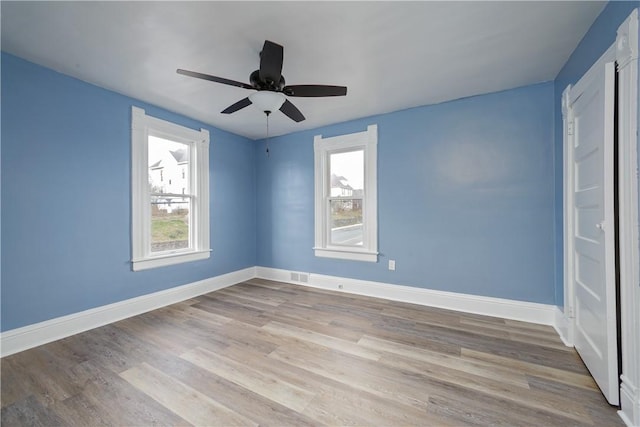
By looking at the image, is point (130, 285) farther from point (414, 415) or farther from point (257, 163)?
point (414, 415)

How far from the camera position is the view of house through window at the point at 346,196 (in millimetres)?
3826

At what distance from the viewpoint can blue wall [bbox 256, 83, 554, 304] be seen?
2.72 meters

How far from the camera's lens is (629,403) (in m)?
1.40

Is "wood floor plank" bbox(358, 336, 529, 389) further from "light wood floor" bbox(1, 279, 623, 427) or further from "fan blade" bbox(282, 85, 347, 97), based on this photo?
"fan blade" bbox(282, 85, 347, 97)

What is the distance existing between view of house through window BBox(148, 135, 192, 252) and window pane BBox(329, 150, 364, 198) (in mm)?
2188

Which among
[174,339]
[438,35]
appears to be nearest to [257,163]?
[174,339]

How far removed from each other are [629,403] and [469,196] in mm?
2058

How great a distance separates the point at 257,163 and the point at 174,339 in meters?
3.16

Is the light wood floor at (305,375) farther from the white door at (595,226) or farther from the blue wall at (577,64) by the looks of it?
the blue wall at (577,64)

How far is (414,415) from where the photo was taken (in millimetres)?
1507

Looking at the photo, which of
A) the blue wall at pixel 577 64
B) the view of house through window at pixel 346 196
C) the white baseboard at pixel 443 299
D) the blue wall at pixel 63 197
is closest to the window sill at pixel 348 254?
the view of house through window at pixel 346 196

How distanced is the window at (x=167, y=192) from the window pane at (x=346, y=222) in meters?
1.97

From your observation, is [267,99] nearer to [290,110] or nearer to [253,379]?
[290,110]

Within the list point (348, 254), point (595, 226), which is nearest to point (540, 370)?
point (595, 226)
